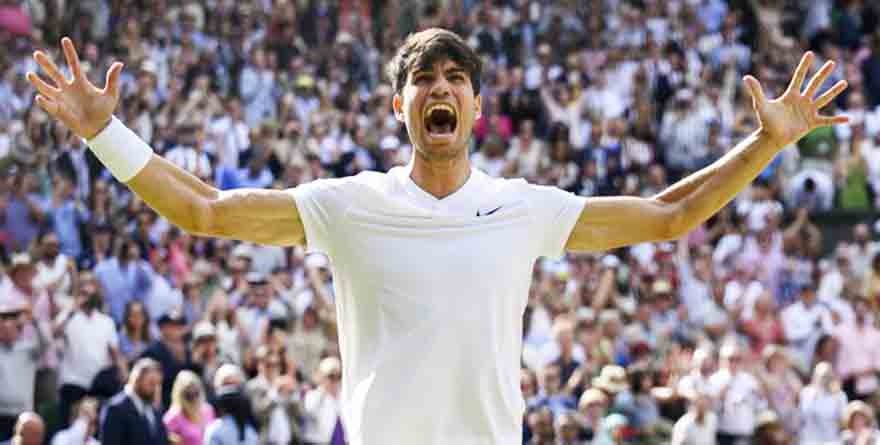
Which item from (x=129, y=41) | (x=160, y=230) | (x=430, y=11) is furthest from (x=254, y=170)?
(x=430, y=11)

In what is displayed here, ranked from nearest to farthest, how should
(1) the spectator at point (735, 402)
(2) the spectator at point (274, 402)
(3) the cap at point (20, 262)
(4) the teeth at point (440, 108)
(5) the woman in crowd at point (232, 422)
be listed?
(4) the teeth at point (440, 108), (5) the woman in crowd at point (232, 422), (2) the spectator at point (274, 402), (3) the cap at point (20, 262), (1) the spectator at point (735, 402)

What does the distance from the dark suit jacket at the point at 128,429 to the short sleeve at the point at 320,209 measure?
6559mm

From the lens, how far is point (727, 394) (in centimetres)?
1402

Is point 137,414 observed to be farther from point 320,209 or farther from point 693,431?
point 320,209

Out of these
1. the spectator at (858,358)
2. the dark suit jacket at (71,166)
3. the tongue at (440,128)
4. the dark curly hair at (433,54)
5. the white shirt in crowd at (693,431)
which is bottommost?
the white shirt in crowd at (693,431)

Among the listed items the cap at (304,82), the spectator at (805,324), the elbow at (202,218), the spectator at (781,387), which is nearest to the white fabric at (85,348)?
the spectator at (781,387)

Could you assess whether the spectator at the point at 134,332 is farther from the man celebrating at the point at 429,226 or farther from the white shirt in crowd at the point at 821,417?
the man celebrating at the point at 429,226

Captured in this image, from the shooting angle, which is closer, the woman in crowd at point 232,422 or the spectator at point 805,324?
the woman in crowd at point 232,422

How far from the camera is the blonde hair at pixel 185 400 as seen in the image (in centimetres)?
1166

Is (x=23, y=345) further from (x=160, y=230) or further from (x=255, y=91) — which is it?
(x=255, y=91)

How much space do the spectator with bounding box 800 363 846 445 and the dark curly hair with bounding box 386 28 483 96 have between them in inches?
383

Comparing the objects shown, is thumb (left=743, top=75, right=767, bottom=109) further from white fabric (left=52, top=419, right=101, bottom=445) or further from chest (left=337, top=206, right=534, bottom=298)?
white fabric (left=52, top=419, right=101, bottom=445)

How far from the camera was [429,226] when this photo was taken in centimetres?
480

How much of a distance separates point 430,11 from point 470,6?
55 centimetres
